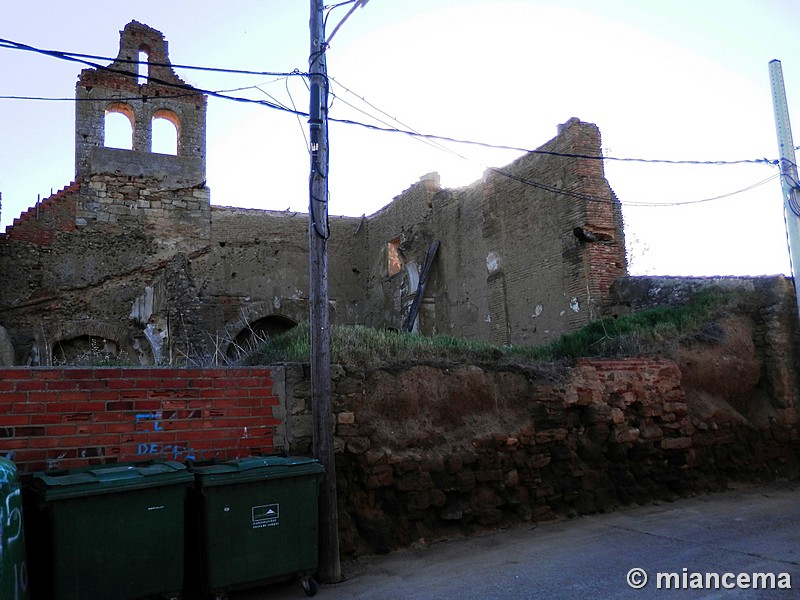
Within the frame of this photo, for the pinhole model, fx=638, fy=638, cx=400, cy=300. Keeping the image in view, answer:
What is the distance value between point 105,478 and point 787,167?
412 inches

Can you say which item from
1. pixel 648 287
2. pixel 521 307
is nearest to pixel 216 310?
pixel 521 307

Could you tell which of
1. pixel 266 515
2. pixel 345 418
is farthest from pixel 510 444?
pixel 266 515

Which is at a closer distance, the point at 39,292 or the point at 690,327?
the point at 690,327

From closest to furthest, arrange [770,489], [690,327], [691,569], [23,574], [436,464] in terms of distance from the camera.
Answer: [23,574]
[691,569]
[436,464]
[770,489]
[690,327]

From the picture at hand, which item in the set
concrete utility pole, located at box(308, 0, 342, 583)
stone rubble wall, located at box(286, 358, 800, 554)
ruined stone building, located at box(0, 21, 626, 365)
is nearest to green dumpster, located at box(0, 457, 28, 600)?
concrete utility pole, located at box(308, 0, 342, 583)

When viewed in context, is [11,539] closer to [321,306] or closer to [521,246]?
[321,306]

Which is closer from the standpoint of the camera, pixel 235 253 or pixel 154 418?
pixel 154 418

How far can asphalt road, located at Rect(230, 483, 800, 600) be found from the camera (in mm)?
4680

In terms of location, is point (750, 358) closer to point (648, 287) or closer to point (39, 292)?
point (648, 287)

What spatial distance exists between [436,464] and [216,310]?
12.1 metres

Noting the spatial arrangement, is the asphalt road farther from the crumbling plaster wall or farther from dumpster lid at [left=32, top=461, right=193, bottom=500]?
the crumbling plaster wall

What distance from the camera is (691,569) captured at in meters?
5.06

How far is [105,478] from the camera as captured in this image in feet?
13.5

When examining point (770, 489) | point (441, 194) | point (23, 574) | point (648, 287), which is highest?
point (441, 194)
